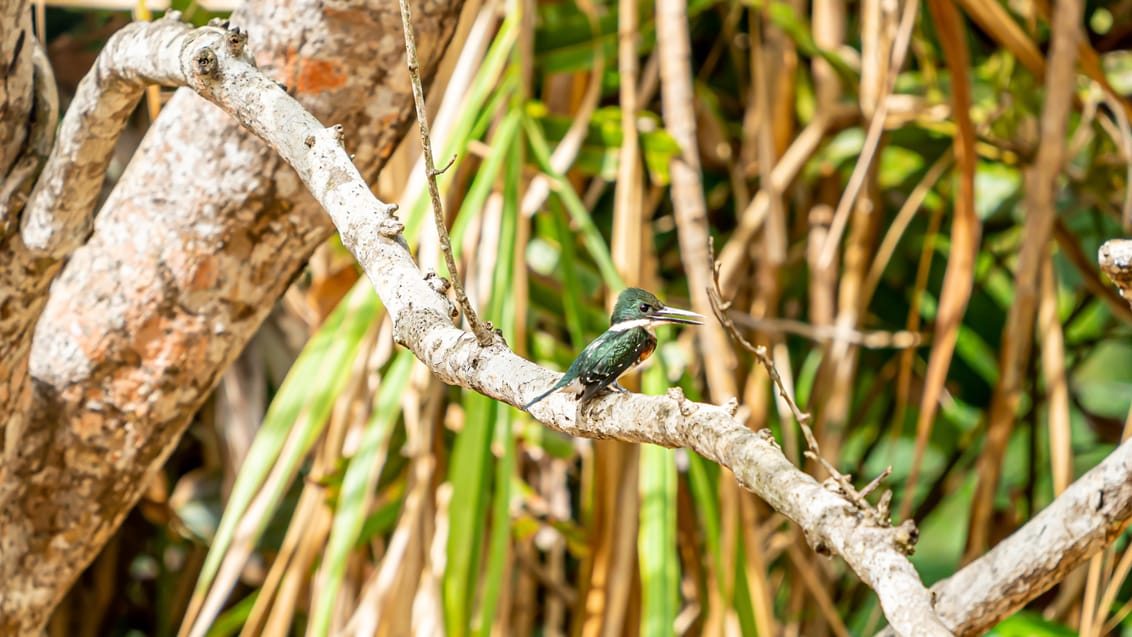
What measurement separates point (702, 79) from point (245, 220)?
4.08 ft

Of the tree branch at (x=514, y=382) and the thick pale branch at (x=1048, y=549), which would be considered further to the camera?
the thick pale branch at (x=1048, y=549)

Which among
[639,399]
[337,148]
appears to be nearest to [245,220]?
[337,148]

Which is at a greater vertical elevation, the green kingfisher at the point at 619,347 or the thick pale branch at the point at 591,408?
the green kingfisher at the point at 619,347

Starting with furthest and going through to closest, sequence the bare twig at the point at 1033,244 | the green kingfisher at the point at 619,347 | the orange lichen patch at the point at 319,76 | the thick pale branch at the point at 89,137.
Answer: the bare twig at the point at 1033,244 < the orange lichen patch at the point at 319,76 < the thick pale branch at the point at 89,137 < the green kingfisher at the point at 619,347

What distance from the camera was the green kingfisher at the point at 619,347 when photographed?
669mm

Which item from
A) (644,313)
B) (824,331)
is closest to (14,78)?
(644,313)

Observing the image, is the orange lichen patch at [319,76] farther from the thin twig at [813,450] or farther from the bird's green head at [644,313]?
the thin twig at [813,450]

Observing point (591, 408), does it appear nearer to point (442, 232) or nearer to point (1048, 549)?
point (442, 232)

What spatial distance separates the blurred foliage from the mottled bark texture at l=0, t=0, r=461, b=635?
150 millimetres

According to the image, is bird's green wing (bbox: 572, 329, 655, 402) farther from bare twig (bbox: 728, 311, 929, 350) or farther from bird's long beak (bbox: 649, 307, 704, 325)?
bare twig (bbox: 728, 311, 929, 350)

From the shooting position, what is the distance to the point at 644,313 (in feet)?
2.76

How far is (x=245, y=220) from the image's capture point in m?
1.07

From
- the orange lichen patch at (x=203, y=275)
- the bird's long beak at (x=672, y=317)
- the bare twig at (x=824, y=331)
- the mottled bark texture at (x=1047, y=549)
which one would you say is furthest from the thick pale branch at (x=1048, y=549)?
the bare twig at (x=824, y=331)

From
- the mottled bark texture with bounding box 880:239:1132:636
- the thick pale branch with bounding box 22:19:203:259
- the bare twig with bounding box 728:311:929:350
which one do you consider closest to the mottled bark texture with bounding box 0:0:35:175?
the thick pale branch with bounding box 22:19:203:259
